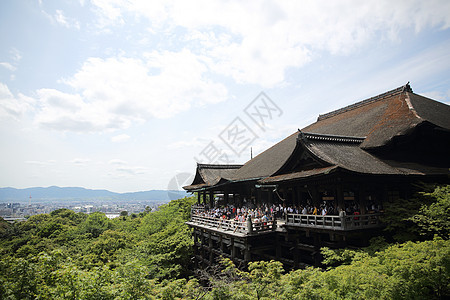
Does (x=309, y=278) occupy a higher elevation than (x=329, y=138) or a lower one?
lower

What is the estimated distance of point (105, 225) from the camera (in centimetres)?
4231

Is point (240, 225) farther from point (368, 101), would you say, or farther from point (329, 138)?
point (368, 101)

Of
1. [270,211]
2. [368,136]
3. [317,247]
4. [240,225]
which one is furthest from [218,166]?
[317,247]

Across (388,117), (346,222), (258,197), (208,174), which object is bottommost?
(346,222)

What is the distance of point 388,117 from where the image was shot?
17.5 m

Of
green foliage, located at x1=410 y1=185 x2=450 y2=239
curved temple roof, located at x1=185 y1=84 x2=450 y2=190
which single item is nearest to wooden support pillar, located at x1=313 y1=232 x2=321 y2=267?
curved temple roof, located at x1=185 y1=84 x2=450 y2=190

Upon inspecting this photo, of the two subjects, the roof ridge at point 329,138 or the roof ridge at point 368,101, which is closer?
the roof ridge at point 329,138

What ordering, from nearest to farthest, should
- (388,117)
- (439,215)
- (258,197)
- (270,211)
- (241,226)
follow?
(439,215) < (241,226) < (388,117) < (270,211) < (258,197)

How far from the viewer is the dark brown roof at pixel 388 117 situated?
15248mm

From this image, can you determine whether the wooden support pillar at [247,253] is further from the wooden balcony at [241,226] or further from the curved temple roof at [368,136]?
the curved temple roof at [368,136]

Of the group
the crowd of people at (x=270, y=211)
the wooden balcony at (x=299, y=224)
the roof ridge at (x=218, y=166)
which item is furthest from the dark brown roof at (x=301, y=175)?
the roof ridge at (x=218, y=166)

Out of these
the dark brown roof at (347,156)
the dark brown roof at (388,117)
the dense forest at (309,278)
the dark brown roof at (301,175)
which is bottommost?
the dense forest at (309,278)

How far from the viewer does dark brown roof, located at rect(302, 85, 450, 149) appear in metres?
15.2

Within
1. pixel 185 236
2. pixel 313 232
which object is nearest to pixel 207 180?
pixel 185 236
